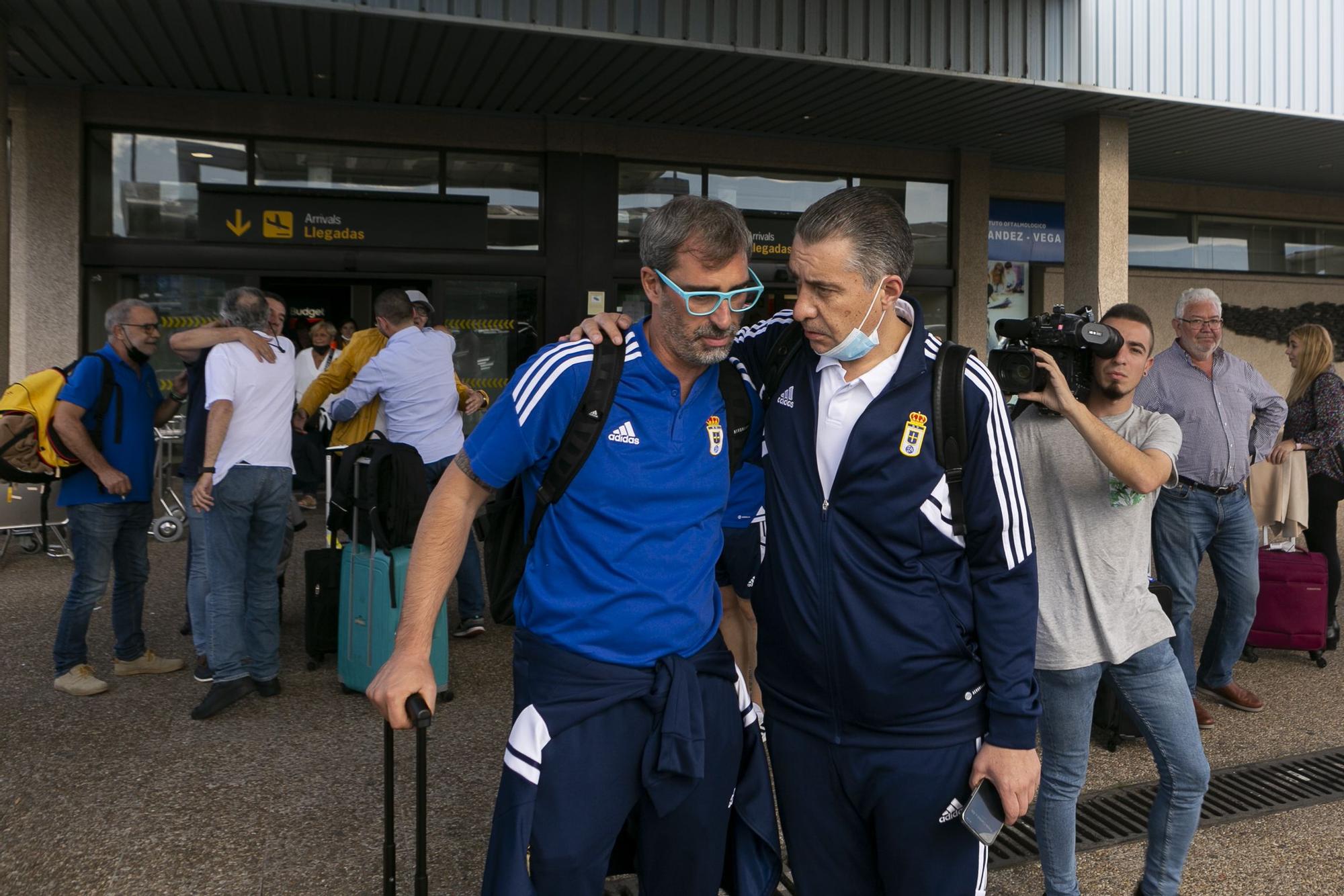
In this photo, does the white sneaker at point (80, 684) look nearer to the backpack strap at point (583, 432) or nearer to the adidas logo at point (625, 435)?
the backpack strap at point (583, 432)

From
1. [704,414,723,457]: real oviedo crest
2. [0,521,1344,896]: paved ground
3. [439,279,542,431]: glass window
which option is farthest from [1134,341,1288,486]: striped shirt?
[439,279,542,431]: glass window

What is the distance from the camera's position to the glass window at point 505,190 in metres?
12.1

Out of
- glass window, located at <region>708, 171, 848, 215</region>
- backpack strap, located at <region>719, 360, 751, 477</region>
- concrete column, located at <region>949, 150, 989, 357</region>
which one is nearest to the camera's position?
backpack strap, located at <region>719, 360, 751, 477</region>

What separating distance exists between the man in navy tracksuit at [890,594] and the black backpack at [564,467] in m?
0.18

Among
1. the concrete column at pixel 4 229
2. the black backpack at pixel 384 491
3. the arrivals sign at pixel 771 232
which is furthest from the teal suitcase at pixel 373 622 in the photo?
the arrivals sign at pixel 771 232

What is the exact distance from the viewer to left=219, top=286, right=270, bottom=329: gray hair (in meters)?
5.55

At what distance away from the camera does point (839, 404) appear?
238 centimetres

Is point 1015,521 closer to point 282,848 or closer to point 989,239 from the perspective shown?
point 282,848

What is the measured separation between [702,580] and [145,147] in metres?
11.0

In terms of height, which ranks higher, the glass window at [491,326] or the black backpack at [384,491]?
the glass window at [491,326]

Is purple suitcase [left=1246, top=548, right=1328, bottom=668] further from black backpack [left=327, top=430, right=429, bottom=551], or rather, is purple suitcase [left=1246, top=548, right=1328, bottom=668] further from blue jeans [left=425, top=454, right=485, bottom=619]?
black backpack [left=327, top=430, right=429, bottom=551]

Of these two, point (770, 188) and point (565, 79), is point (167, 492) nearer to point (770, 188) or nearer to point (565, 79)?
point (565, 79)

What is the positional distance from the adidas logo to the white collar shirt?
1.35 ft

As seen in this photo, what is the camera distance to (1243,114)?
38.1ft
